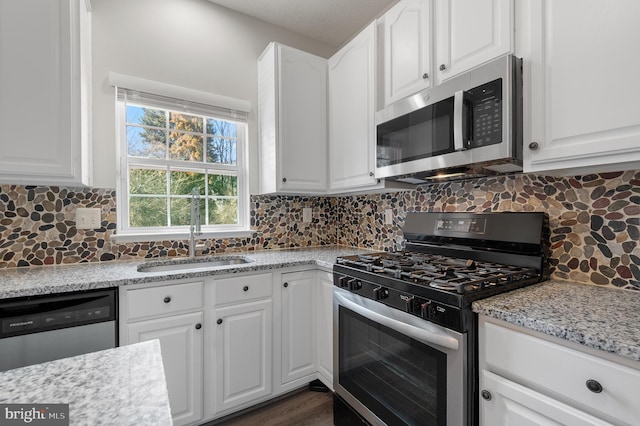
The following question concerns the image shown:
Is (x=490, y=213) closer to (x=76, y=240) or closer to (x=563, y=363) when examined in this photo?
(x=563, y=363)

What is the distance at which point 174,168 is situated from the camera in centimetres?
228

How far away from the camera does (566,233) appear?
55.5 inches

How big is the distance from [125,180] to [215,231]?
2.28 ft

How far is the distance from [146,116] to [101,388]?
6.85 ft

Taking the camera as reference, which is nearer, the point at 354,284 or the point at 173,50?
the point at 354,284

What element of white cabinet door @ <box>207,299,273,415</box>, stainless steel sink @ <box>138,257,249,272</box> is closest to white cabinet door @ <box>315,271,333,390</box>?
white cabinet door @ <box>207,299,273,415</box>

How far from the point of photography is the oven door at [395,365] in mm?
1103

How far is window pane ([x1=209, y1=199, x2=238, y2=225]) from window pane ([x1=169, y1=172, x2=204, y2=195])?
14 centimetres

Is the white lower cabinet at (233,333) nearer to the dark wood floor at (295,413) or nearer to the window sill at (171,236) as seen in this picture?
the dark wood floor at (295,413)

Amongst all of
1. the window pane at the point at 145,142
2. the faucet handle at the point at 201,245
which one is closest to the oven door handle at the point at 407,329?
the faucet handle at the point at 201,245

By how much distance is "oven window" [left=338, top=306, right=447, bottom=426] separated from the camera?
1178 mm

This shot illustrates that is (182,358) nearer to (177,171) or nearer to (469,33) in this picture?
(177,171)

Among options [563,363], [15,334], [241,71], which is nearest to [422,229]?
[563,363]

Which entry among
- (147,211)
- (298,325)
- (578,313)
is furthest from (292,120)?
(578,313)
